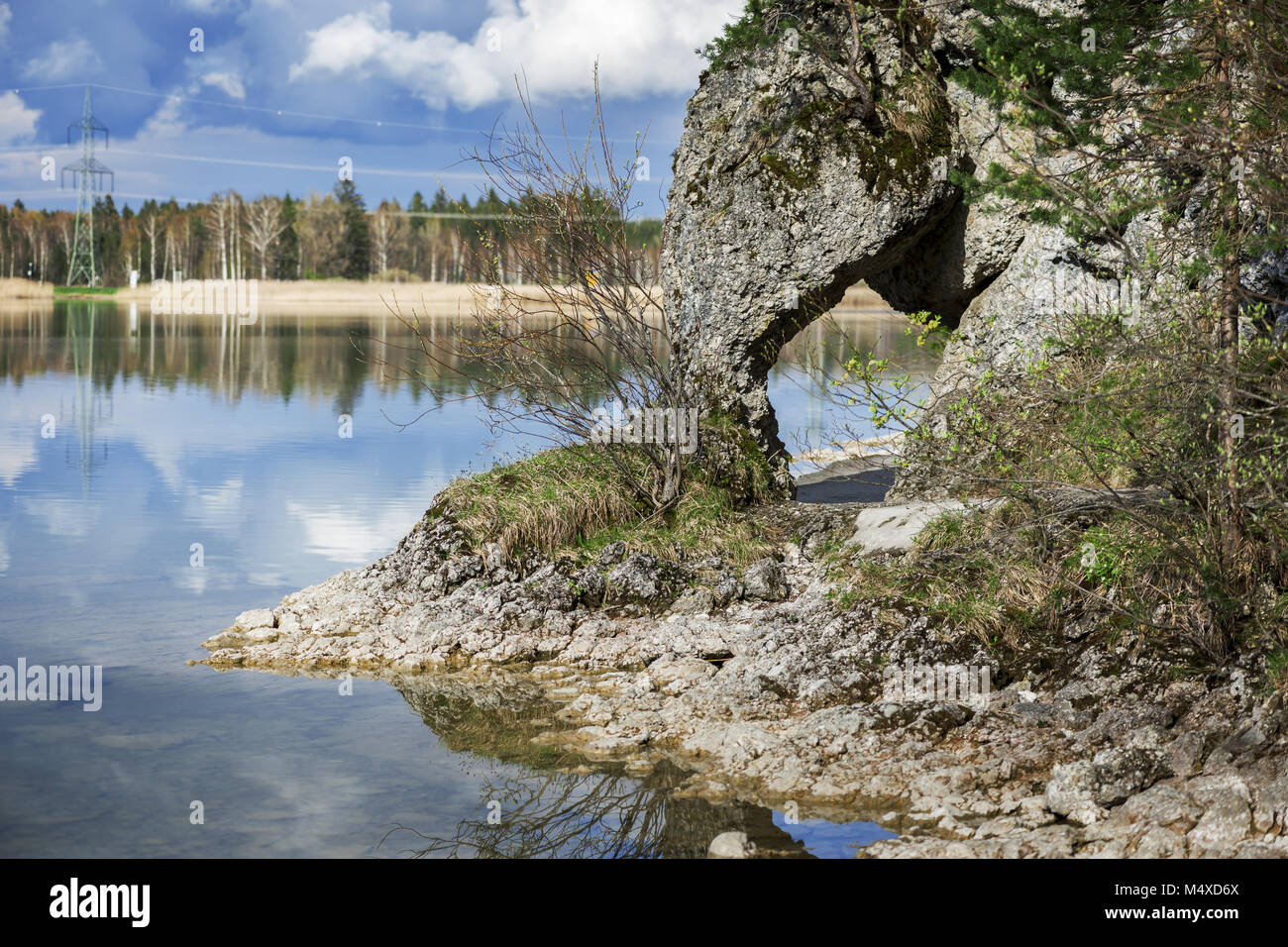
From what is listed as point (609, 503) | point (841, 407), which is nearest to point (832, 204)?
point (841, 407)

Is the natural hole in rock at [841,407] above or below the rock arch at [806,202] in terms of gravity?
below

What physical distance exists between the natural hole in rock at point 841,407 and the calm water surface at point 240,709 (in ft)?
3.61

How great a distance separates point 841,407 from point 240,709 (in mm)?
5279

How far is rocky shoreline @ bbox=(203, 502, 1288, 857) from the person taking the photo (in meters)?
Answer: 6.42

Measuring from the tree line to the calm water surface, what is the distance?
68435mm

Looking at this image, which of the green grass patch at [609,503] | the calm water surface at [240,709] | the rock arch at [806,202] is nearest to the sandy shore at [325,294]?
the calm water surface at [240,709]

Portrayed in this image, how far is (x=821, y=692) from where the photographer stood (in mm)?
8266

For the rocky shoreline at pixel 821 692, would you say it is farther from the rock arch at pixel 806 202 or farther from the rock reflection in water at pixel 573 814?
the rock arch at pixel 806 202

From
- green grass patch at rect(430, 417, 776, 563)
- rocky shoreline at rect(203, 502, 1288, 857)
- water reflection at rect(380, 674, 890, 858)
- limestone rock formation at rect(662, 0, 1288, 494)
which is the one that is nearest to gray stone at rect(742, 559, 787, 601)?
rocky shoreline at rect(203, 502, 1288, 857)

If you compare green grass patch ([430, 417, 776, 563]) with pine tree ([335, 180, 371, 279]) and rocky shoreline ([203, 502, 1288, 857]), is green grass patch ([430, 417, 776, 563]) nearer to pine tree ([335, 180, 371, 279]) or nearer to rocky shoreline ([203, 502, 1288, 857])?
rocky shoreline ([203, 502, 1288, 857])

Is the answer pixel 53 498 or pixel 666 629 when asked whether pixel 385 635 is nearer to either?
pixel 666 629

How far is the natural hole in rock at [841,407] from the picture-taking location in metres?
9.03

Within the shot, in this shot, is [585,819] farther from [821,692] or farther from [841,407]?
[841,407]

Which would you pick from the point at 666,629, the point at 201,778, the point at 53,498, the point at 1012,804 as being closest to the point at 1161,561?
the point at 1012,804
